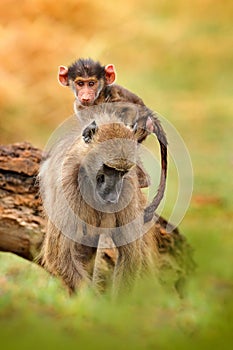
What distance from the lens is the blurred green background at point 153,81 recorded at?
4785 mm

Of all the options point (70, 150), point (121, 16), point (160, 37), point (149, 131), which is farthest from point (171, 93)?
point (70, 150)

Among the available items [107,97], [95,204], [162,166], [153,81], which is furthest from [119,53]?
[95,204]

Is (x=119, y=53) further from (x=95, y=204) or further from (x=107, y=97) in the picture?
(x=95, y=204)

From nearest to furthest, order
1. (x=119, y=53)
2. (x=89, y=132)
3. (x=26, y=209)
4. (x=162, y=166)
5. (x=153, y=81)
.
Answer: (x=89, y=132), (x=162, y=166), (x=26, y=209), (x=119, y=53), (x=153, y=81)

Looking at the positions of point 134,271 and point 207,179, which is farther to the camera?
point 207,179

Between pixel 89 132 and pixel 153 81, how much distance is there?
2.05 m

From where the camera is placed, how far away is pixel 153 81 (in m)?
6.29

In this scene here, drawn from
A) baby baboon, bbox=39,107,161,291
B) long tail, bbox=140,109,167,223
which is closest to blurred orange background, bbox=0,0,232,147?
long tail, bbox=140,109,167,223

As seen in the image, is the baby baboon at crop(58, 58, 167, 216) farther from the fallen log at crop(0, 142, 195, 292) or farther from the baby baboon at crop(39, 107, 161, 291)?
the fallen log at crop(0, 142, 195, 292)

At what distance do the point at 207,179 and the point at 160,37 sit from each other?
0.96 meters

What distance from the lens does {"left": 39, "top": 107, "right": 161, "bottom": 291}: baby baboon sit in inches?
169

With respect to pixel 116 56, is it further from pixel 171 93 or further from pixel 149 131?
pixel 149 131

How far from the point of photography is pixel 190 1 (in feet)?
19.2

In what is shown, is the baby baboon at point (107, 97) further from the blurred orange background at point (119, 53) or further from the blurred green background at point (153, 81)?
the blurred orange background at point (119, 53)
